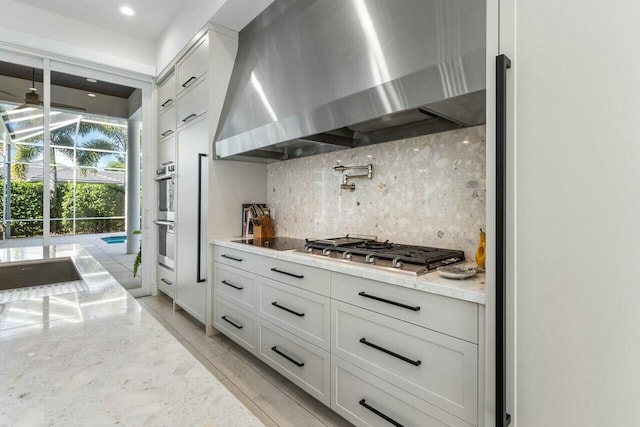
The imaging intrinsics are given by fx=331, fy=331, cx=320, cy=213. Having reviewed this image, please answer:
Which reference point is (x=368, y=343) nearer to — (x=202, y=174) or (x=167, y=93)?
(x=202, y=174)

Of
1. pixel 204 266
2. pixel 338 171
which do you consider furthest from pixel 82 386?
pixel 204 266

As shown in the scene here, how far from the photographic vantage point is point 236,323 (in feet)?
8.19

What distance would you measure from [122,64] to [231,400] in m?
4.25

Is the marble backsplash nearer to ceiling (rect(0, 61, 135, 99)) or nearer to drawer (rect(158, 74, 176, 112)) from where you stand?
drawer (rect(158, 74, 176, 112))

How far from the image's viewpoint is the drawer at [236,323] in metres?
2.32

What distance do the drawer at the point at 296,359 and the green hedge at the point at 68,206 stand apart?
276 centimetres

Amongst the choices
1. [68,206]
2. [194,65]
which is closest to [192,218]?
[194,65]

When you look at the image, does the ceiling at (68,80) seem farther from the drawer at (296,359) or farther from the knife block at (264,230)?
the drawer at (296,359)

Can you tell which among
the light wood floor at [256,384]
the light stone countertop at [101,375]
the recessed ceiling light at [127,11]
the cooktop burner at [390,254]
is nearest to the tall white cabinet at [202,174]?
the light wood floor at [256,384]

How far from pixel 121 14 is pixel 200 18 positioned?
1.06 m

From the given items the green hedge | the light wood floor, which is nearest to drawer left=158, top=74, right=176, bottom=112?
the green hedge

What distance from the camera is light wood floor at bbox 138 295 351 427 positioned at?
176 centimetres

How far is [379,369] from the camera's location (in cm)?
148

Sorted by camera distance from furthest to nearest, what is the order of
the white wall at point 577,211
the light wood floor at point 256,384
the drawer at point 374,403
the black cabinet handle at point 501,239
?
the light wood floor at point 256,384 < the drawer at point 374,403 < the black cabinet handle at point 501,239 < the white wall at point 577,211
